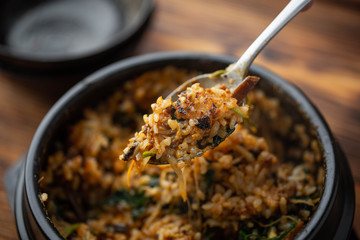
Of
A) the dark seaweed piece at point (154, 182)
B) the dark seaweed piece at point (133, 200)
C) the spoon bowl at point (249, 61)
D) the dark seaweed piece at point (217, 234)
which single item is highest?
the spoon bowl at point (249, 61)

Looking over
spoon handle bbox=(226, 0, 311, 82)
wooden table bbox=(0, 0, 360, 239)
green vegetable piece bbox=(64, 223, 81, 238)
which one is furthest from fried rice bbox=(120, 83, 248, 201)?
wooden table bbox=(0, 0, 360, 239)

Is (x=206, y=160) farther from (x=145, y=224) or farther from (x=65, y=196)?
(x=65, y=196)

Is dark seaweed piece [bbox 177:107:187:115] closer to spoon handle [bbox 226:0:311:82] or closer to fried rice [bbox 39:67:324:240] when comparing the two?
fried rice [bbox 39:67:324:240]

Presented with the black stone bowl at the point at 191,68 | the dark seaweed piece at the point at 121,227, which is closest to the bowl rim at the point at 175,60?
the black stone bowl at the point at 191,68

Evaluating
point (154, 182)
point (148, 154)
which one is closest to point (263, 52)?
point (154, 182)

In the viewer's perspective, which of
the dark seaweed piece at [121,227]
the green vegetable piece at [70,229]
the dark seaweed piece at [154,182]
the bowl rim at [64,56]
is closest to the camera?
the green vegetable piece at [70,229]

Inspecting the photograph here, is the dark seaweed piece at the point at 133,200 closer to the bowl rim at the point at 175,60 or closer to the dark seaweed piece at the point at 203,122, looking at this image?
the bowl rim at the point at 175,60
